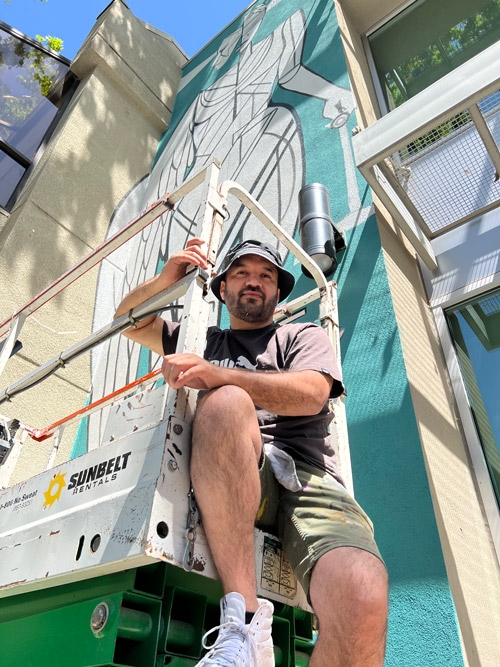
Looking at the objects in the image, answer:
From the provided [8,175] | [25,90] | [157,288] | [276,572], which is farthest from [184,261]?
[25,90]

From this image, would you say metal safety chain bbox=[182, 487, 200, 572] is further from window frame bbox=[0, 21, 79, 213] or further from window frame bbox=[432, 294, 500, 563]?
window frame bbox=[0, 21, 79, 213]

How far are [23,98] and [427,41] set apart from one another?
546 cm

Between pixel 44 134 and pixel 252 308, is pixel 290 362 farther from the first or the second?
pixel 44 134

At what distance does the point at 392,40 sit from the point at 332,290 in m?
4.58

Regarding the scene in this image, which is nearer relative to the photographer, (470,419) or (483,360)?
(470,419)

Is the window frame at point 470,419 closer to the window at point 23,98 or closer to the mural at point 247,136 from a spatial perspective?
the mural at point 247,136

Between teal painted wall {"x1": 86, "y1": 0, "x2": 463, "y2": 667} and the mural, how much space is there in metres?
0.02

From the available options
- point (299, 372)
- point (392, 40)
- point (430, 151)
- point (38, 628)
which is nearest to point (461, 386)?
point (430, 151)

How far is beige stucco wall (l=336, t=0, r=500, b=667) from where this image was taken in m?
2.57

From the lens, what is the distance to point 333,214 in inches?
179

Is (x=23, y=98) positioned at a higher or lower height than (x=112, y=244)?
higher

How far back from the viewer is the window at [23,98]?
7.16 metres

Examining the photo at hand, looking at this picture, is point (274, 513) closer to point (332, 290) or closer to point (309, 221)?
point (332, 290)

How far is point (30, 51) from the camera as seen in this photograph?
813cm
